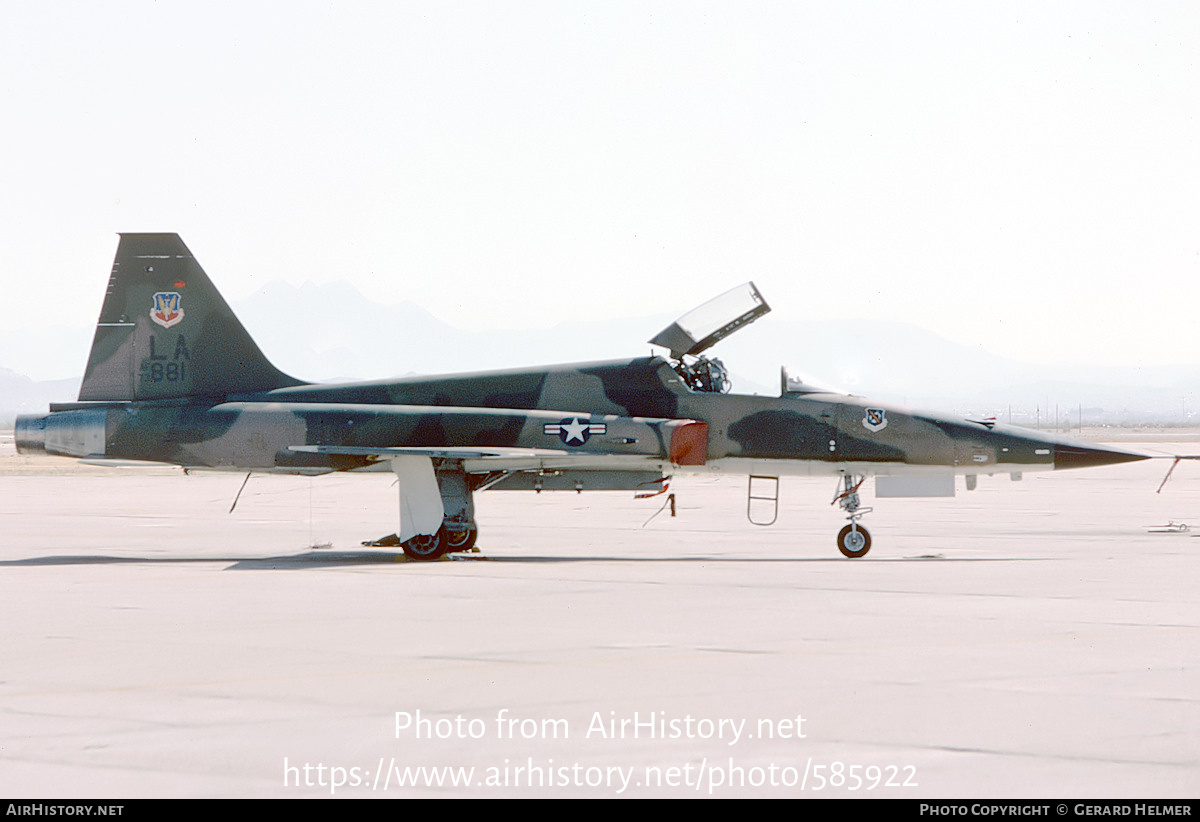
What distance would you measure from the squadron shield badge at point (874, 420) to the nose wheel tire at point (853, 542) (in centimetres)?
143

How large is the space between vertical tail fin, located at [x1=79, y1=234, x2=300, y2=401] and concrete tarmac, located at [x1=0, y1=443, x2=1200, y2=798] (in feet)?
8.42

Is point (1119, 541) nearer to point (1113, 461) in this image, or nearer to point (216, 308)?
point (1113, 461)

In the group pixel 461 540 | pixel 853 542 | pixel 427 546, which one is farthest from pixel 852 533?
pixel 427 546

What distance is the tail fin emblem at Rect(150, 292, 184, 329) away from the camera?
17.4 meters

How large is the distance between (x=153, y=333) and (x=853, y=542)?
1087cm

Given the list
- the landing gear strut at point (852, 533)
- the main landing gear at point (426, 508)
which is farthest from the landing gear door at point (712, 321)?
the main landing gear at point (426, 508)

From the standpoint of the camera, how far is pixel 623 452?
15.9 meters

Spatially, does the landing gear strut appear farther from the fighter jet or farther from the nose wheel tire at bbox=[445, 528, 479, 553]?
the nose wheel tire at bbox=[445, 528, 479, 553]

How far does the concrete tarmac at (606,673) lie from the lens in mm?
5441

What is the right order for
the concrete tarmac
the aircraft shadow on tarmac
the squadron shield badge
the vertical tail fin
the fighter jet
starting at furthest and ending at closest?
the vertical tail fin < the squadron shield badge < the fighter jet < the aircraft shadow on tarmac < the concrete tarmac

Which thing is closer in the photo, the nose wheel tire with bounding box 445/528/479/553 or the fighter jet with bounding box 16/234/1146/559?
the fighter jet with bounding box 16/234/1146/559

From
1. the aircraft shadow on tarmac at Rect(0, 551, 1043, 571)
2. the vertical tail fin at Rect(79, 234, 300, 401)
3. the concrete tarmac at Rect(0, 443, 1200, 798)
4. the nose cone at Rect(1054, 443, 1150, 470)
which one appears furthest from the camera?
the vertical tail fin at Rect(79, 234, 300, 401)

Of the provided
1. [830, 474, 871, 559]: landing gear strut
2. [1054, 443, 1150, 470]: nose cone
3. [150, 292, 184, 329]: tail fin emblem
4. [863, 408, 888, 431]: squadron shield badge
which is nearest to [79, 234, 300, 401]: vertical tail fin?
[150, 292, 184, 329]: tail fin emblem

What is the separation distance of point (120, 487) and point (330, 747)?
35537 mm
